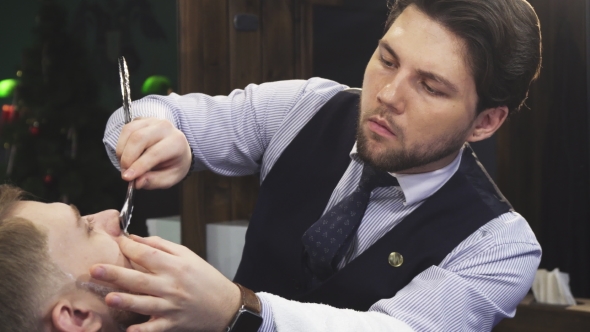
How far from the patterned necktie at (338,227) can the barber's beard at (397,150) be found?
10 centimetres

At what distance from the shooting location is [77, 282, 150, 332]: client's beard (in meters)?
1.28

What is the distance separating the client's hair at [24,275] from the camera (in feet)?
3.96

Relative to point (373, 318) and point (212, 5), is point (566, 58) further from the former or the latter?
point (373, 318)

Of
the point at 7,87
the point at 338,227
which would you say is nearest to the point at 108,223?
the point at 338,227

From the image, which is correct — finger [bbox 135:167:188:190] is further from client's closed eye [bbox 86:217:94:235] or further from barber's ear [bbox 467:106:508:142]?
barber's ear [bbox 467:106:508:142]

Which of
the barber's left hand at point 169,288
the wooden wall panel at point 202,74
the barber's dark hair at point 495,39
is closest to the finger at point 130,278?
the barber's left hand at point 169,288

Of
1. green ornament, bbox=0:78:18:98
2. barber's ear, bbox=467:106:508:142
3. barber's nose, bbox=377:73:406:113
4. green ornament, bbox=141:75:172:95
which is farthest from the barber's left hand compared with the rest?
green ornament, bbox=0:78:18:98

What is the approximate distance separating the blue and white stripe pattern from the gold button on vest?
7 cm

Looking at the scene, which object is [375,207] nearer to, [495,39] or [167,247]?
[495,39]

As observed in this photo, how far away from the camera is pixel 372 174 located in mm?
1784

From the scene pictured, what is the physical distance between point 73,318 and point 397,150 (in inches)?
32.5

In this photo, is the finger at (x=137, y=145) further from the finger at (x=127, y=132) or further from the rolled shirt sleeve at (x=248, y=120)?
the rolled shirt sleeve at (x=248, y=120)

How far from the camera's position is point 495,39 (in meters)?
1.68

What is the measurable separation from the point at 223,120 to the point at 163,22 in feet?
9.37
